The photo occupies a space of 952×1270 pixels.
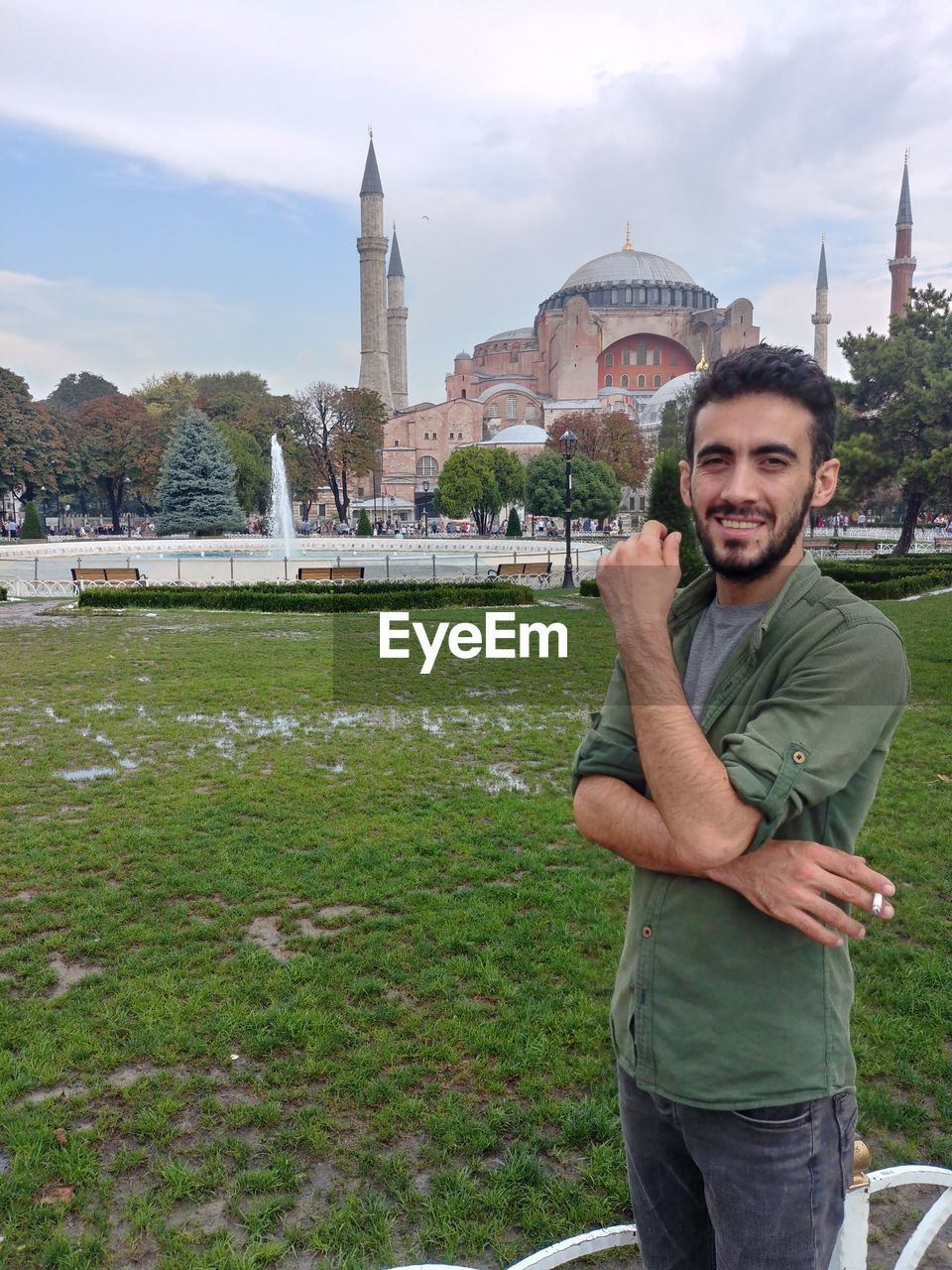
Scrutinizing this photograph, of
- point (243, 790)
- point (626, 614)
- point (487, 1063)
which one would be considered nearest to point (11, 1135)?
point (487, 1063)

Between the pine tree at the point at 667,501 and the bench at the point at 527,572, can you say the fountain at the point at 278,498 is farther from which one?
the pine tree at the point at 667,501

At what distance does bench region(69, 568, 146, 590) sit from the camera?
75.1ft

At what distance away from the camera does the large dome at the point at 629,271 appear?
9306 cm

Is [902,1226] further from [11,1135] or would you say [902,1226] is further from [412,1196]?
[11,1135]

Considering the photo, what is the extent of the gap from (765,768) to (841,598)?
34cm

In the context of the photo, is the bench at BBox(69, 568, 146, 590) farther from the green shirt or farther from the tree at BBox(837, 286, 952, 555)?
the green shirt

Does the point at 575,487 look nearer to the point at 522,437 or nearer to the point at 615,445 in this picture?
the point at 615,445

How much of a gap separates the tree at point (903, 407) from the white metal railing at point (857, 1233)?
2479 cm

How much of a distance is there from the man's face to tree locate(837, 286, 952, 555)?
2504cm

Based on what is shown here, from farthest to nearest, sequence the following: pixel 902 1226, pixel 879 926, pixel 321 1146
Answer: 1. pixel 879 926
2. pixel 321 1146
3. pixel 902 1226

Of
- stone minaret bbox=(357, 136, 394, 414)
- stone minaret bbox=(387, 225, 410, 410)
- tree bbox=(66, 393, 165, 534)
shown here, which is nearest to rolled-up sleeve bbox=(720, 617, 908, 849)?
tree bbox=(66, 393, 165, 534)

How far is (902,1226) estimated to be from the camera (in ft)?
9.05

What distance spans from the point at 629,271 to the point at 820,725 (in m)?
101

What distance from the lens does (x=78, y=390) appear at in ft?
287
